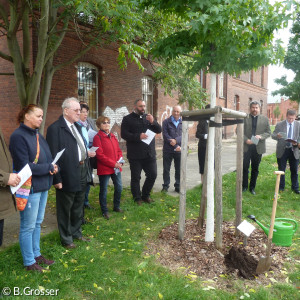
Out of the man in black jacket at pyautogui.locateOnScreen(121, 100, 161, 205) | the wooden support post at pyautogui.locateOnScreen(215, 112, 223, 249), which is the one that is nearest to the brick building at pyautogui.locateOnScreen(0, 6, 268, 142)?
the man in black jacket at pyautogui.locateOnScreen(121, 100, 161, 205)

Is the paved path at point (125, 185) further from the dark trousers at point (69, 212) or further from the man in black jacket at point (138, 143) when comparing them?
the man in black jacket at point (138, 143)

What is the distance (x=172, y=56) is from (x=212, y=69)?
0.64 m

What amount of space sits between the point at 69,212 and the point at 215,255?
203cm

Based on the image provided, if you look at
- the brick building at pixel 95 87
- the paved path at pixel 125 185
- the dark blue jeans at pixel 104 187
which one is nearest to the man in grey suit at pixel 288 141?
the paved path at pixel 125 185

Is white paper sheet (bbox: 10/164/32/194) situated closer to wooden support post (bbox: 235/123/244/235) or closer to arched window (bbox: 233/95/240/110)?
wooden support post (bbox: 235/123/244/235)

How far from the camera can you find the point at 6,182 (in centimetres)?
284

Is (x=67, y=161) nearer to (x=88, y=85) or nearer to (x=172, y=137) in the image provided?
(x=172, y=137)

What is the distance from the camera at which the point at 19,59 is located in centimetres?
768

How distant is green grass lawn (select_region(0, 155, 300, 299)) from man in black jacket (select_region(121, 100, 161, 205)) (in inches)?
31.2

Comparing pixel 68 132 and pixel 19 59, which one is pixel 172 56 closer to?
pixel 68 132

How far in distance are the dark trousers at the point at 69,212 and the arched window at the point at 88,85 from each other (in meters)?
8.47

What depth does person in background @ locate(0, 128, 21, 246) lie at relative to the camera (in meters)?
2.84

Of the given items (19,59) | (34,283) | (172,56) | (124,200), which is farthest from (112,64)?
(34,283)

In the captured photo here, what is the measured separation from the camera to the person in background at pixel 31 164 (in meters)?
3.21
